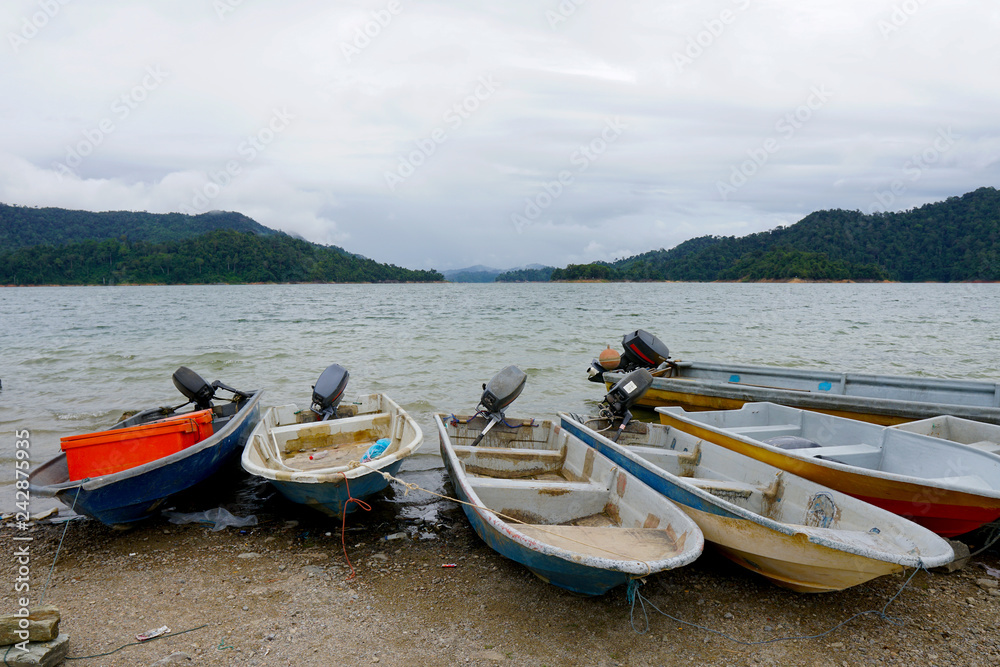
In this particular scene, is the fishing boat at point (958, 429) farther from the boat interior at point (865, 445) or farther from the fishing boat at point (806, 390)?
the fishing boat at point (806, 390)

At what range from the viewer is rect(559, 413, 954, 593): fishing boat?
11.8ft

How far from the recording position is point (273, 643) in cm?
378

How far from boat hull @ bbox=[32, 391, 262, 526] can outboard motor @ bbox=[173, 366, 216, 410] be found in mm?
1767

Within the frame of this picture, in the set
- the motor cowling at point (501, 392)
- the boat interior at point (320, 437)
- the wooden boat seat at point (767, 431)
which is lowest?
the boat interior at point (320, 437)

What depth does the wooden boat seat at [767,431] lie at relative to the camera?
6.56m

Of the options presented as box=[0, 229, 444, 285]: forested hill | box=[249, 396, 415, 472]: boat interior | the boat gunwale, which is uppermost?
box=[0, 229, 444, 285]: forested hill

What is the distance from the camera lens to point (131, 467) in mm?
5590

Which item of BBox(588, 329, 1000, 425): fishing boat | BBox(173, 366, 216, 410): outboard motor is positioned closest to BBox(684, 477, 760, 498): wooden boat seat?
BBox(588, 329, 1000, 425): fishing boat

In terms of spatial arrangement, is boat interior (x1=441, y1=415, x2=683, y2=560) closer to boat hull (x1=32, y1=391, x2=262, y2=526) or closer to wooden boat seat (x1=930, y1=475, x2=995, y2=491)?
wooden boat seat (x1=930, y1=475, x2=995, y2=491)

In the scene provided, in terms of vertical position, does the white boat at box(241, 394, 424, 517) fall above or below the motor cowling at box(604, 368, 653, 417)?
below

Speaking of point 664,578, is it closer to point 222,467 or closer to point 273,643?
point 273,643

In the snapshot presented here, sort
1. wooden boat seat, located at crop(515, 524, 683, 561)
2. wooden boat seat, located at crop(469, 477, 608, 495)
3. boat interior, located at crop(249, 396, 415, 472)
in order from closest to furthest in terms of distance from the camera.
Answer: wooden boat seat, located at crop(515, 524, 683, 561)
wooden boat seat, located at crop(469, 477, 608, 495)
boat interior, located at crop(249, 396, 415, 472)

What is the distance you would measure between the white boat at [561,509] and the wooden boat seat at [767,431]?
2.20m

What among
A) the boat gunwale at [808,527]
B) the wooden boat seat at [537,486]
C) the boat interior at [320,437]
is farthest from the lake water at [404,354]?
the boat gunwale at [808,527]
